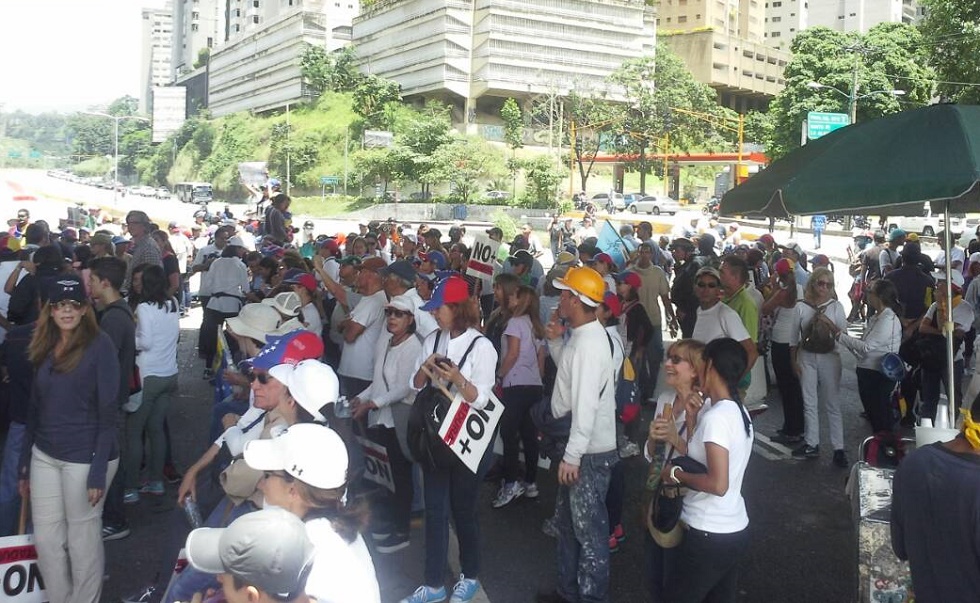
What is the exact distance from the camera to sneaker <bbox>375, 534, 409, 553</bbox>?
5547 millimetres

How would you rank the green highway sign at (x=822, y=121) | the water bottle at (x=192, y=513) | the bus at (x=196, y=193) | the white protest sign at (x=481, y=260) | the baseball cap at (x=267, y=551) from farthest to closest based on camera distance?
the bus at (x=196, y=193) → the green highway sign at (x=822, y=121) → the white protest sign at (x=481, y=260) → the water bottle at (x=192, y=513) → the baseball cap at (x=267, y=551)

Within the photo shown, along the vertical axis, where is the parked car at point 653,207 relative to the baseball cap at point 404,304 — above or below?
above

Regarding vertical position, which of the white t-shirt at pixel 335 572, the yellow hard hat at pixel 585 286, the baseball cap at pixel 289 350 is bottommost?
the white t-shirt at pixel 335 572

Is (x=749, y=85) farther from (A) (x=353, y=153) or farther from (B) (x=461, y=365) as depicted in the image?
(B) (x=461, y=365)

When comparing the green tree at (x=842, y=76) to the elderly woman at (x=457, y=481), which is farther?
the green tree at (x=842, y=76)

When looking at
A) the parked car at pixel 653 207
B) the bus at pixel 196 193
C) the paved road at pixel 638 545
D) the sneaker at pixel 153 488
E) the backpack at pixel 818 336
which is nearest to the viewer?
the paved road at pixel 638 545

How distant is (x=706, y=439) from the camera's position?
3588 mm

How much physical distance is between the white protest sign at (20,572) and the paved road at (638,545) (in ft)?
2.25

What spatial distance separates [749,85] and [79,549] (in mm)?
114914

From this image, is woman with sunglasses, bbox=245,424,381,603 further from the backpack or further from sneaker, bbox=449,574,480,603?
the backpack

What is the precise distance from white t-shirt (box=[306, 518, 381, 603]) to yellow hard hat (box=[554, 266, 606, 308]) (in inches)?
84.8

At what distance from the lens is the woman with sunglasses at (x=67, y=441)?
416 centimetres

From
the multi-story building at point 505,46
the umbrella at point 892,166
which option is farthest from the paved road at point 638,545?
the multi-story building at point 505,46

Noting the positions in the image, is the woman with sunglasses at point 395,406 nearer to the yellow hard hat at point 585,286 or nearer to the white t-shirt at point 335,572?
the yellow hard hat at point 585,286
